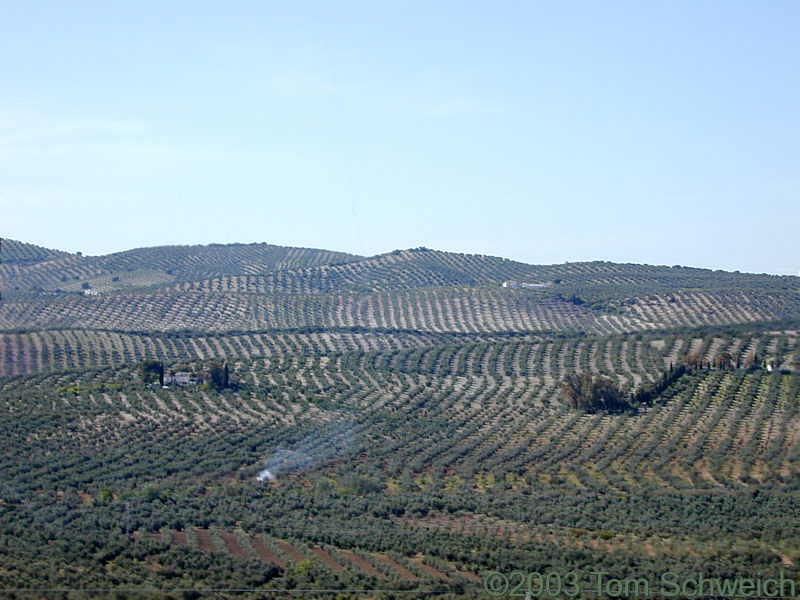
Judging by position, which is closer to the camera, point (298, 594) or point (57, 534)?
point (298, 594)

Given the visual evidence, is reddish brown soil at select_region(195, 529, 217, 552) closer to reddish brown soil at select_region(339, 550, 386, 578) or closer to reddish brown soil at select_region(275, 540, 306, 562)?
reddish brown soil at select_region(275, 540, 306, 562)

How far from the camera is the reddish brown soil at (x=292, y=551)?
24406mm

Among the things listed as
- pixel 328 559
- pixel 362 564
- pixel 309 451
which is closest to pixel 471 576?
pixel 362 564

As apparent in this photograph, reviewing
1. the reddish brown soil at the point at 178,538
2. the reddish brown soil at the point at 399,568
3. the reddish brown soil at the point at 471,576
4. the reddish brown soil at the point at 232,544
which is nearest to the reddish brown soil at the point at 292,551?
the reddish brown soil at the point at 232,544

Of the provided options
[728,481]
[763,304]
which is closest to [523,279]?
[763,304]

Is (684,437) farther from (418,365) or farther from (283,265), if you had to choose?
(283,265)

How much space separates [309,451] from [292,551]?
1749 centimetres

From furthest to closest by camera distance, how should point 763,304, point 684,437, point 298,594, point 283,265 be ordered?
point 283,265 → point 763,304 → point 684,437 → point 298,594

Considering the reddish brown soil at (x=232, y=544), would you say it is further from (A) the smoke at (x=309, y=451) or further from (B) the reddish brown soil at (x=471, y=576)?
(A) the smoke at (x=309, y=451)

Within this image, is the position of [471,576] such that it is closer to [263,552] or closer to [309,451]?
[263,552]

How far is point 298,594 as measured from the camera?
2052cm

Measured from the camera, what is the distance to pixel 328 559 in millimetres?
24391

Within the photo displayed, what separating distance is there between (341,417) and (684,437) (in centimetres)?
1618

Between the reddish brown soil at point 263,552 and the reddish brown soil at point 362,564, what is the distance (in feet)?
5.34
